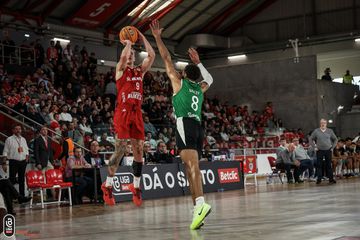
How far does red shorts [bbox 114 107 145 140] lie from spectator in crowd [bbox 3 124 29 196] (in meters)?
6.74

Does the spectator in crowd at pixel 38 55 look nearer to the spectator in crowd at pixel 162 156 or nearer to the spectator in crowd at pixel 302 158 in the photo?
the spectator in crowd at pixel 162 156

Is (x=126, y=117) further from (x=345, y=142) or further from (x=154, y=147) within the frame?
(x=345, y=142)

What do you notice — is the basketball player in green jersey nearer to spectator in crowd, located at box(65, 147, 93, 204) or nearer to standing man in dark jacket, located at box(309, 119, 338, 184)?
spectator in crowd, located at box(65, 147, 93, 204)

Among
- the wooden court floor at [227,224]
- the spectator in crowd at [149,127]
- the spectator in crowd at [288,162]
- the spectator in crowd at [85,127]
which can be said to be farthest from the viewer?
the spectator in crowd at [149,127]

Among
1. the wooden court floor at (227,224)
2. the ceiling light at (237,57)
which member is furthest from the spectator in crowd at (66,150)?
the ceiling light at (237,57)

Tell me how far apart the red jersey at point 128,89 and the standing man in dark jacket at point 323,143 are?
10136 mm

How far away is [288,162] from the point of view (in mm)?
20922

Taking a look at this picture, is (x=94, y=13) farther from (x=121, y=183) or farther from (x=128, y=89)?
(x=128, y=89)

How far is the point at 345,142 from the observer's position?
24625mm

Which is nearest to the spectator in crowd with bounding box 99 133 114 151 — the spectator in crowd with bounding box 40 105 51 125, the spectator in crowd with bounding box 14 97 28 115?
the spectator in crowd with bounding box 40 105 51 125

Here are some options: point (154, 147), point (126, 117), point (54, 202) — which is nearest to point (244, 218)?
point (126, 117)

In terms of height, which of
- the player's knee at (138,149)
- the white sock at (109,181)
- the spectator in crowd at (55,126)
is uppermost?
the spectator in crowd at (55,126)

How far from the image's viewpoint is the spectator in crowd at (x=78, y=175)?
48.8 ft

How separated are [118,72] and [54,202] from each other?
21.8 feet
